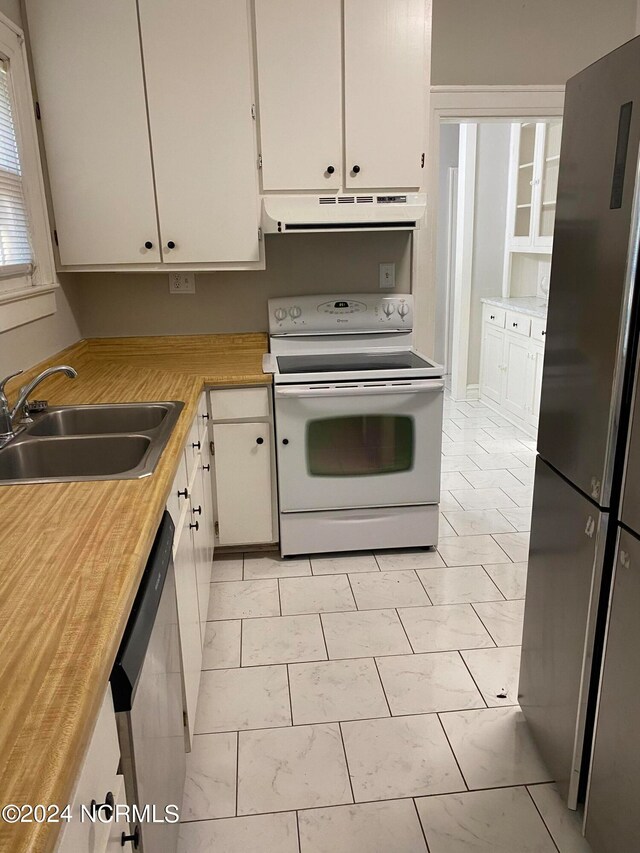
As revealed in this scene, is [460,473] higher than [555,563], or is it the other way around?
[555,563]

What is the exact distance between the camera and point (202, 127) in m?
2.66

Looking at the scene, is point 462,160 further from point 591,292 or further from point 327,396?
point 591,292

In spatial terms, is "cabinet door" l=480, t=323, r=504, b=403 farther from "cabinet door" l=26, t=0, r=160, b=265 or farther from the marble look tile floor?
"cabinet door" l=26, t=0, r=160, b=265

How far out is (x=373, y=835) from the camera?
5.25 ft

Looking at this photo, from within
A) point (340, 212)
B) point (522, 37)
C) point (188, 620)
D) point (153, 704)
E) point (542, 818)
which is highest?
point (522, 37)

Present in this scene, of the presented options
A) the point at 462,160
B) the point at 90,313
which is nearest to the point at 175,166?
the point at 90,313

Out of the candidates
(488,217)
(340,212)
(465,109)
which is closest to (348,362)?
(340,212)

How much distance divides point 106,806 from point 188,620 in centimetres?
95

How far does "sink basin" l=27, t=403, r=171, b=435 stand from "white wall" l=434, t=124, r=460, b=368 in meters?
4.17

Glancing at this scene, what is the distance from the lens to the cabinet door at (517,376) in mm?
4602

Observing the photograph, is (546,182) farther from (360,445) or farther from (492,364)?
(360,445)

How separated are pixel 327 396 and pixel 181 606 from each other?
1.24m

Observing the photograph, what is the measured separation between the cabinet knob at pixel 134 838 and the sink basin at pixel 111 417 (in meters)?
1.32

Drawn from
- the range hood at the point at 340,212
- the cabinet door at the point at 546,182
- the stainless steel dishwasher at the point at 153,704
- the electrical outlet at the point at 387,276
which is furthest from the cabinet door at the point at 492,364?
the stainless steel dishwasher at the point at 153,704
